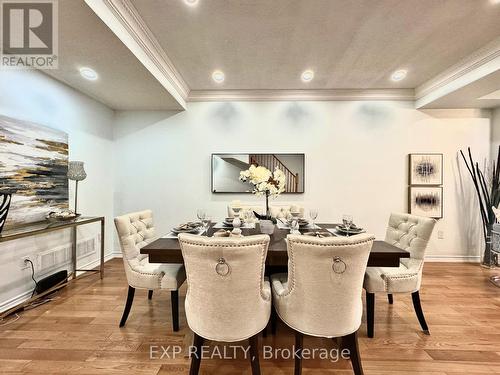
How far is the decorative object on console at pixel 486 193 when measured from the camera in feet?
11.6

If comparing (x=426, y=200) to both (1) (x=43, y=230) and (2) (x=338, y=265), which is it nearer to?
(2) (x=338, y=265)

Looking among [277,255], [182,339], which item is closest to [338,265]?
[277,255]

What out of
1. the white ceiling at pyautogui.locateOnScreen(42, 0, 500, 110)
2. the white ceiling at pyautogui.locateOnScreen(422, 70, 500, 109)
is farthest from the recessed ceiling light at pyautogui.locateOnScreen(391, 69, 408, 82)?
the white ceiling at pyautogui.locateOnScreen(422, 70, 500, 109)

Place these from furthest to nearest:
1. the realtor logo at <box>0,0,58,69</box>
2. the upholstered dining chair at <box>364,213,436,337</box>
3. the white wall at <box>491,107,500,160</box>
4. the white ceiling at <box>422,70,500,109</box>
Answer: the white wall at <box>491,107,500,160</box> < the white ceiling at <box>422,70,500,109</box> < the upholstered dining chair at <box>364,213,436,337</box> < the realtor logo at <box>0,0,58,69</box>

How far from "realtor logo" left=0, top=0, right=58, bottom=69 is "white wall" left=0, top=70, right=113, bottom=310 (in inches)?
6.0

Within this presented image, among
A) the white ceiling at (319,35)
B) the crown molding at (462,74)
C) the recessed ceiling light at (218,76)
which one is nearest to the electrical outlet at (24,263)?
the white ceiling at (319,35)

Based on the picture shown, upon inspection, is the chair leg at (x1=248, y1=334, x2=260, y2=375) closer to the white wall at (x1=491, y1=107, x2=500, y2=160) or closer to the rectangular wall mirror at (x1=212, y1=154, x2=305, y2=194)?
the rectangular wall mirror at (x1=212, y1=154, x2=305, y2=194)

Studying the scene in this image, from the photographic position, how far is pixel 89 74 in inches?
106

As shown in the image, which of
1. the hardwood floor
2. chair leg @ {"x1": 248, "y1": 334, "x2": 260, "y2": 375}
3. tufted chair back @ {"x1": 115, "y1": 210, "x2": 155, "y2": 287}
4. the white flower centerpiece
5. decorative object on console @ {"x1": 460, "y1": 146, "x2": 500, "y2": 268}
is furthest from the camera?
decorative object on console @ {"x1": 460, "y1": 146, "x2": 500, "y2": 268}

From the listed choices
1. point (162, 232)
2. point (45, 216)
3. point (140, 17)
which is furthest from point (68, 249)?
point (140, 17)

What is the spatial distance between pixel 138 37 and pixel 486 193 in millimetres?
5047

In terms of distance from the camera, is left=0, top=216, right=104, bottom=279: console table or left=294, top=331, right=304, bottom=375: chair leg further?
left=0, top=216, right=104, bottom=279: console table

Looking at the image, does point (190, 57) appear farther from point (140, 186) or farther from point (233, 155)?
point (140, 186)

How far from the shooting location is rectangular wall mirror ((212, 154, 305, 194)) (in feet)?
12.8
